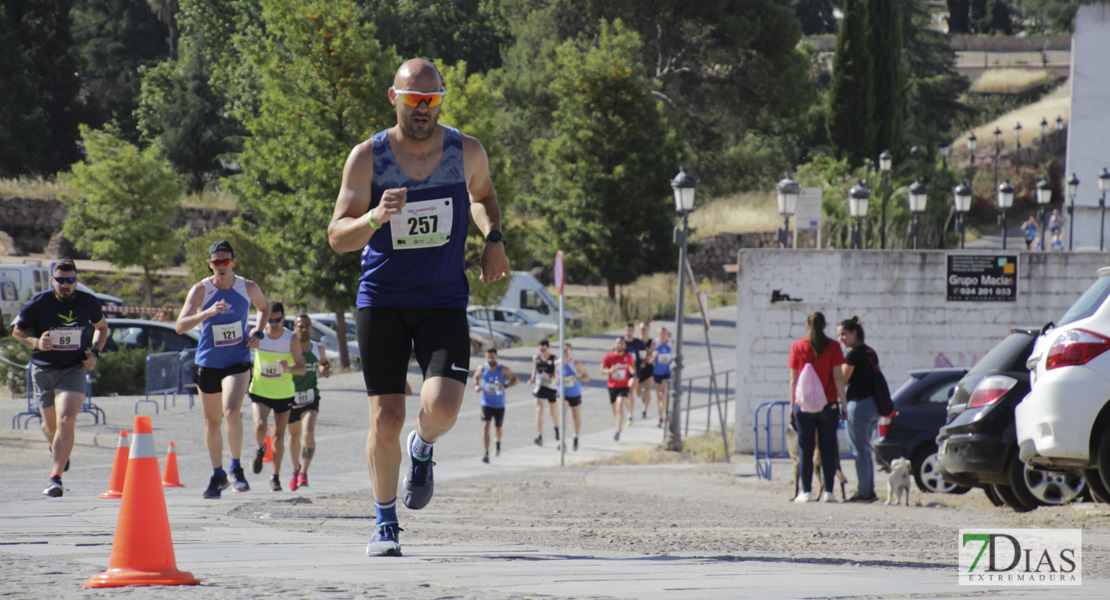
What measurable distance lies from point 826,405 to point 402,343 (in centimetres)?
750

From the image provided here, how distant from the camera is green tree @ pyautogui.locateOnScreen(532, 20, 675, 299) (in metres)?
37.7

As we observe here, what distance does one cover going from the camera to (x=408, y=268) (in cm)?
541

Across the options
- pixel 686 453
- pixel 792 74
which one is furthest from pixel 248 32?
pixel 686 453

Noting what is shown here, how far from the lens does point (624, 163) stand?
124ft

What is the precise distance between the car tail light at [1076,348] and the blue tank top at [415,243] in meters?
4.33

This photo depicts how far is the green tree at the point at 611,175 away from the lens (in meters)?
37.7

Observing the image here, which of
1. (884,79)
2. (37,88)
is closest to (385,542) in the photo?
(884,79)

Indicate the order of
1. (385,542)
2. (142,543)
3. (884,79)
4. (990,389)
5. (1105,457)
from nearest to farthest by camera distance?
(142,543), (385,542), (1105,457), (990,389), (884,79)

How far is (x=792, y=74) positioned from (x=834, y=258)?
33.2 meters

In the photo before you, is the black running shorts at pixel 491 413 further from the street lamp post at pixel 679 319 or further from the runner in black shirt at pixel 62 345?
the runner in black shirt at pixel 62 345

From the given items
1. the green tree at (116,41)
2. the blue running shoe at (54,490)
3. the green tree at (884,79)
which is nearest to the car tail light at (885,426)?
the blue running shoe at (54,490)

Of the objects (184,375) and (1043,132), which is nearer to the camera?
(184,375)

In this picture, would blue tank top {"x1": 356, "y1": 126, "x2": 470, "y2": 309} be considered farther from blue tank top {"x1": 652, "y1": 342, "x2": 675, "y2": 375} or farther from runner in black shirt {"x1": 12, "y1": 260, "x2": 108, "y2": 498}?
blue tank top {"x1": 652, "y1": 342, "x2": 675, "y2": 375}

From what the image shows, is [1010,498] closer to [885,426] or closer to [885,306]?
[885,426]
